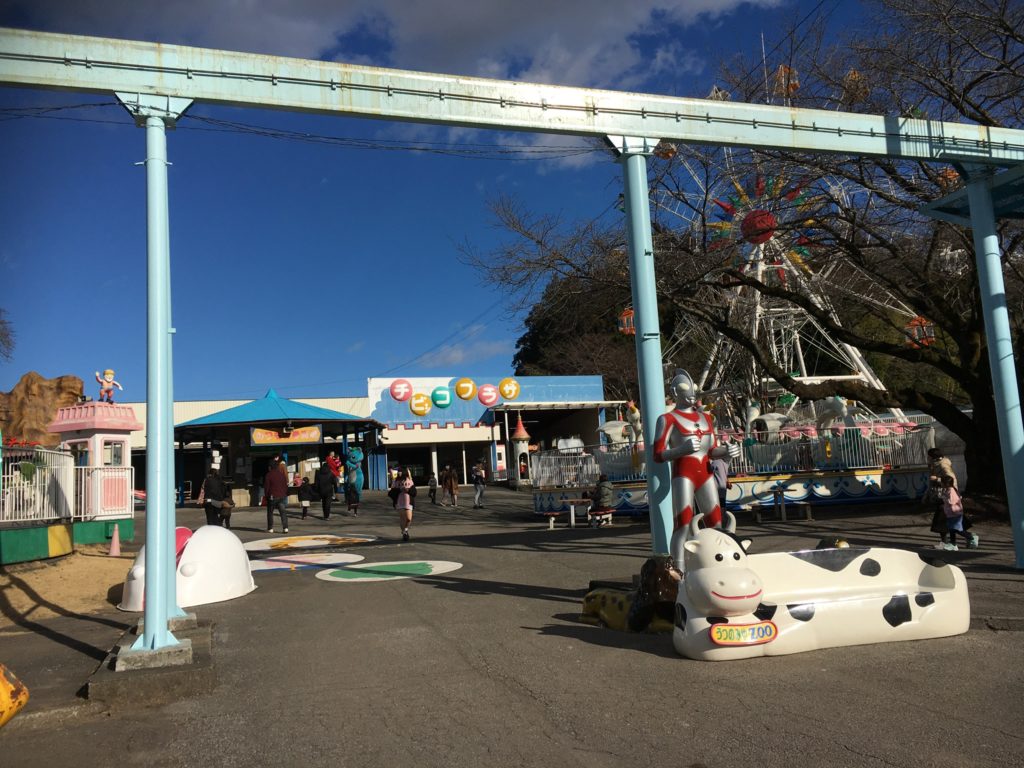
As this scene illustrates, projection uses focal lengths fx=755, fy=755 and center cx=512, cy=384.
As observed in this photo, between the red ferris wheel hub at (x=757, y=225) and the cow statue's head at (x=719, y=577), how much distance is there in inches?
405

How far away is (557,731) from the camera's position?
4590 millimetres

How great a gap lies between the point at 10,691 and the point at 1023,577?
10102mm

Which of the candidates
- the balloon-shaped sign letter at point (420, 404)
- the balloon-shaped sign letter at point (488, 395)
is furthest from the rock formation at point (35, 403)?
the balloon-shaped sign letter at point (488, 395)

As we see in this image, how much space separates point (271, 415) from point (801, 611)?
2718cm

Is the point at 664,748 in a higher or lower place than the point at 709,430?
lower

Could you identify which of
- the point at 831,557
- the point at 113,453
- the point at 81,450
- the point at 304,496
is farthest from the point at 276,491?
the point at 831,557

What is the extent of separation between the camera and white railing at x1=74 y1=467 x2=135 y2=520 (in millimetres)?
16062

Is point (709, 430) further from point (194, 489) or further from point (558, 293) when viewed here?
point (194, 489)

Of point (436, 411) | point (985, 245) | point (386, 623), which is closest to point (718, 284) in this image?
point (985, 245)

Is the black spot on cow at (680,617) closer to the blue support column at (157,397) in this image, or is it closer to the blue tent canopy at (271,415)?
the blue support column at (157,397)

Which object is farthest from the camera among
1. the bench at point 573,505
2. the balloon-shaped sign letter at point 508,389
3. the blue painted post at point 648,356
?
the balloon-shaped sign letter at point 508,389

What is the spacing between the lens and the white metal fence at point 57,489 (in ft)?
41.4

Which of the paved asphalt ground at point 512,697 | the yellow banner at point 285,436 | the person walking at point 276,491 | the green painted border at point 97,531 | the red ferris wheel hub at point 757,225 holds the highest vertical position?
the red ferris wheel hub at point 757,225

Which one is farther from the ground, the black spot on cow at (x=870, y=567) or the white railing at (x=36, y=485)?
the white railing at (x=36, y=485)
